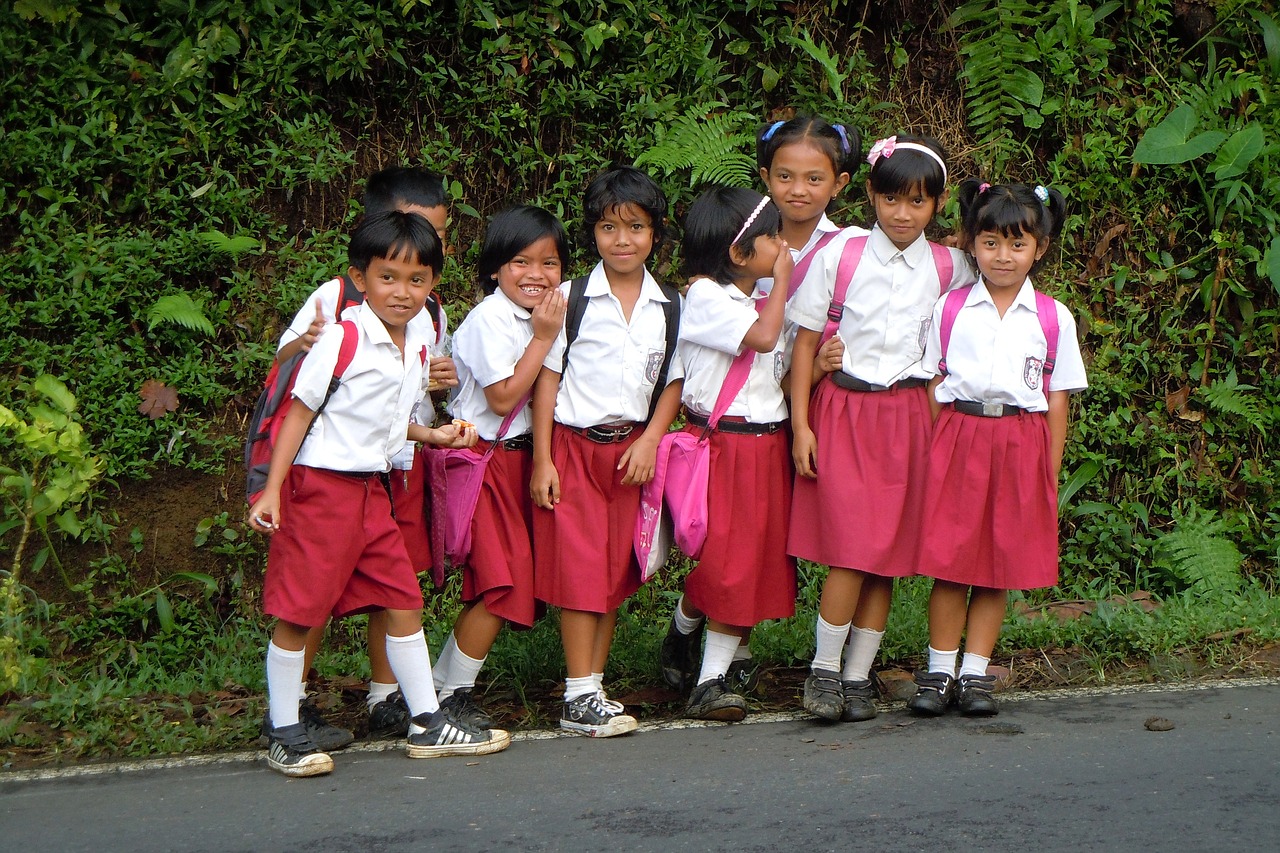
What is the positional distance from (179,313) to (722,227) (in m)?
2.44

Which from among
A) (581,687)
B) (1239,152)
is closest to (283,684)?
(581,687)

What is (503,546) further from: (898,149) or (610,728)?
(898,149)

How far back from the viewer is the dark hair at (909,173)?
13.9ft

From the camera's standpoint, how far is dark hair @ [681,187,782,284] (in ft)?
13.7

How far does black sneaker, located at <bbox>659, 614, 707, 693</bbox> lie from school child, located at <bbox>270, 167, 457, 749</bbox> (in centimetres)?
96

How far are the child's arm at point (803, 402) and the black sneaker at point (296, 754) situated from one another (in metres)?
1.78

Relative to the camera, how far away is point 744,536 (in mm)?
4293

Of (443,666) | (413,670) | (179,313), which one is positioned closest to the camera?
(413,670)

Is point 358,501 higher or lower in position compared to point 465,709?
higher

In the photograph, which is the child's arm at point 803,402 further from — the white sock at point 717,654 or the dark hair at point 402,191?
the dark hair at point 402,191

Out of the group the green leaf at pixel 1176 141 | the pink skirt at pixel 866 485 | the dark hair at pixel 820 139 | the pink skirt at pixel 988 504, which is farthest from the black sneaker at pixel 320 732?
the green leaf at pixel 1176 141

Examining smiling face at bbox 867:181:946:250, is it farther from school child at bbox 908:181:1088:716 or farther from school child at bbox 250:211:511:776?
school child at bbox 250:211:511:776

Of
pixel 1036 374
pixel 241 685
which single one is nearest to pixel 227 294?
pixel 241 685

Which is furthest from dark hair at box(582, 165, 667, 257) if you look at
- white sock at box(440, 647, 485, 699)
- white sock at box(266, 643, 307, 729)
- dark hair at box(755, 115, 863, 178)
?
white sock at box(266, 643, 307, 729)
